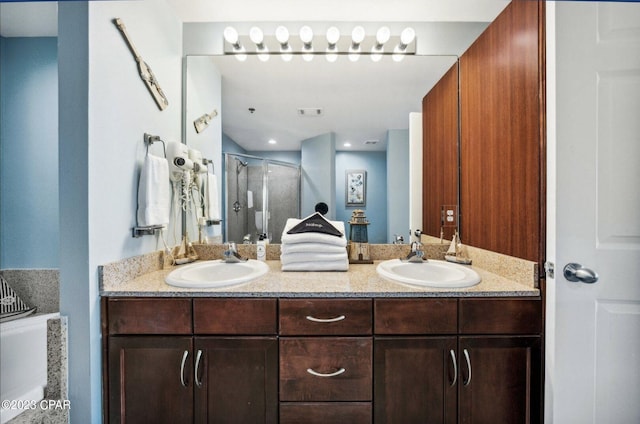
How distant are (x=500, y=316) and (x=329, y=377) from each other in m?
0.75

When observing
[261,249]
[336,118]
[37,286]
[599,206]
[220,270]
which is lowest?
[37,286]

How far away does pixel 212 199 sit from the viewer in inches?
64.7

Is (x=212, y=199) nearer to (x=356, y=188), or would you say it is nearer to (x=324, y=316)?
(x=356, y=188)

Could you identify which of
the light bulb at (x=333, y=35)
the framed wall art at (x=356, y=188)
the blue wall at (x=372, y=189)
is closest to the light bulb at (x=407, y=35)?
the light bulb at (x=333, y=35)

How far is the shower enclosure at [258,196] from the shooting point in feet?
5.38

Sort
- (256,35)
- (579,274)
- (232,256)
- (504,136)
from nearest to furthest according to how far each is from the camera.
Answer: (579,274) < (504,136) < (232,256) < (256,35)

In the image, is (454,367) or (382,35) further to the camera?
(382,35)

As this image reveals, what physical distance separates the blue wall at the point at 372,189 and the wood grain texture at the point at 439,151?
267mm

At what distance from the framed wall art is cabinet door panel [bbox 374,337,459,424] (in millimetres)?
833

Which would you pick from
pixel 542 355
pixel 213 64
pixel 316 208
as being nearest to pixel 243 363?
pixel 316 208

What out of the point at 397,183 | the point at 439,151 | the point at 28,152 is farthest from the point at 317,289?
the point at 28,152

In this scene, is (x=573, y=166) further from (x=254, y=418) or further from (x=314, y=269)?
(x=254, y=418)

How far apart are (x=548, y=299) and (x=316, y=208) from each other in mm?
1186

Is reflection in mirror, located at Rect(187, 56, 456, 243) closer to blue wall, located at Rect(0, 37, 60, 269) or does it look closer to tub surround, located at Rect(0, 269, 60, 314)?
blue wall, located at Rect(0, 37, 60, 269)
